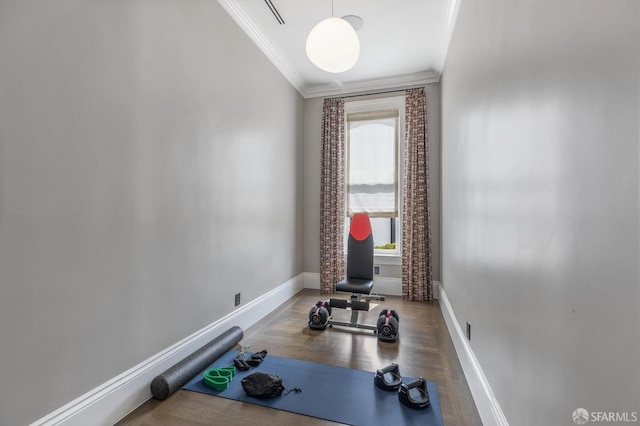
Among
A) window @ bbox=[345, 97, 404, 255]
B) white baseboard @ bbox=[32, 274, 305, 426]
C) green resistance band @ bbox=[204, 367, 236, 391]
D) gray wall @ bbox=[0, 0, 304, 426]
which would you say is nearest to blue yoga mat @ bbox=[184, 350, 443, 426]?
green resistance band @ bbox=[204, 367, 236, 391]

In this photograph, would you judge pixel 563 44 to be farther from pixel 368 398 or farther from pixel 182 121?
pixel 182 121

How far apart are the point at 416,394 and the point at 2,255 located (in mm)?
2318

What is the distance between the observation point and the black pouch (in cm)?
188

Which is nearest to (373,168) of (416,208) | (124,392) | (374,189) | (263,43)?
(374,189)

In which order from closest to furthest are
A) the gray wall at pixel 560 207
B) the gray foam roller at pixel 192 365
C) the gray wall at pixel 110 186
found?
the gray wall at pixel 560 207, the gray wall at pixel 110 186, the gray foam roller at pixel 192 365

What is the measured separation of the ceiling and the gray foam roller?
3.03m

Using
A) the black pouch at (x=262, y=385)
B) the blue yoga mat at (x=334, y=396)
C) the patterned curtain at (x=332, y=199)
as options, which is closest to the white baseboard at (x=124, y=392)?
the blue yoga mat at (x=334, y=396)

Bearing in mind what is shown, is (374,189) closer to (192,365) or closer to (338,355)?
(338,355)

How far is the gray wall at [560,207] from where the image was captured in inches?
25.8

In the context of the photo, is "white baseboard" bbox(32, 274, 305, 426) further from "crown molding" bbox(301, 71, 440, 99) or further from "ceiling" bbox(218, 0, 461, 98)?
"crown molding" bbox(301, 71, 440, 99)

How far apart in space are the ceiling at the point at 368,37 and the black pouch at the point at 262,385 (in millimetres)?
3185

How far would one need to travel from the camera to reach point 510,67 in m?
1.37

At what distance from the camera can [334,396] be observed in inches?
75.2

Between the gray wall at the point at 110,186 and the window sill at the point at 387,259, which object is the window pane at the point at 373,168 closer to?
the window sill at the point at 387,259
